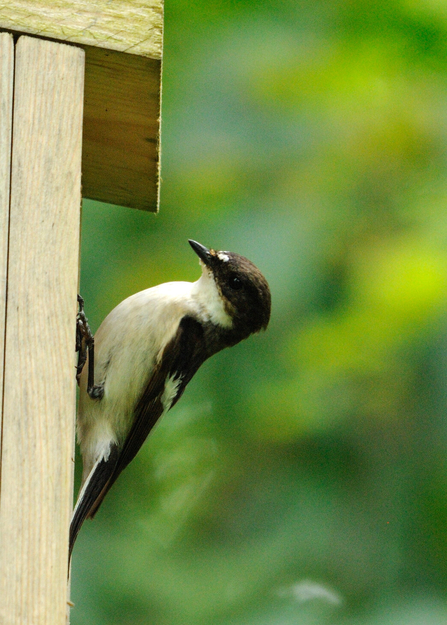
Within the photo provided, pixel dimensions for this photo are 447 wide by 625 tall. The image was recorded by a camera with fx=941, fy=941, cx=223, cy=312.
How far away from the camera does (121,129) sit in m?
2.80

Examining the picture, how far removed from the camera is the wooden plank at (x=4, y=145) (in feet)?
6.54

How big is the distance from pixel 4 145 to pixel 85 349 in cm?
124

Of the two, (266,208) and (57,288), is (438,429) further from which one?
(57,288)

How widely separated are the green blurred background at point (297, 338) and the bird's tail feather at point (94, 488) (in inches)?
32.1

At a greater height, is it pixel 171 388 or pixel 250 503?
pixel 171 388

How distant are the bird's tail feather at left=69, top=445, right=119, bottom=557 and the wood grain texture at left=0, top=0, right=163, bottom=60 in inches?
56.5

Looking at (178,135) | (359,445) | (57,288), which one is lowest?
(359,445)

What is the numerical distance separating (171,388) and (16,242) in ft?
4.65

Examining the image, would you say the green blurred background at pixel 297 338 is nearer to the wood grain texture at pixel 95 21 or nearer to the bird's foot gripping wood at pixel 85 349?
the bird's foot gripping wood at pixel 85 349

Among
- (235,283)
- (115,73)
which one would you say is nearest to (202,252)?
(235,283)

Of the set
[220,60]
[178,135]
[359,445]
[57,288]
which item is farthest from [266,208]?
[57,288]

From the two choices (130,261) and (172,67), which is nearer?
Answer: (130,261)

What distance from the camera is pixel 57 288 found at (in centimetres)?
203

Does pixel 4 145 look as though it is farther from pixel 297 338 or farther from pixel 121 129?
pixel 297 338
